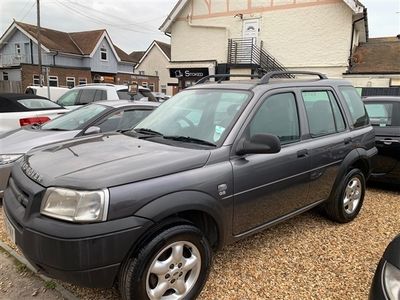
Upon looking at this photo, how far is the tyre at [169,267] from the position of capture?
239 centimetres

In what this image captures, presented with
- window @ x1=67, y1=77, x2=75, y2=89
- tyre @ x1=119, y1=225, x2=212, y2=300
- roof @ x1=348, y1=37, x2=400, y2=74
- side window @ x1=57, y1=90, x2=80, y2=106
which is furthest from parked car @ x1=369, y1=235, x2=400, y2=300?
window @ x1=67, y1=77, x2=75, y2=89

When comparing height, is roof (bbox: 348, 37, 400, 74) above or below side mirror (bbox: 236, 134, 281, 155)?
above

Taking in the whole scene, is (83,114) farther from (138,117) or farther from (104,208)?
(104,208)

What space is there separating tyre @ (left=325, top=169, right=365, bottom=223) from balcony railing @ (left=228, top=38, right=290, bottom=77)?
16.7m

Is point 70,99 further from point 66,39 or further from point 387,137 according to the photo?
point 66,39

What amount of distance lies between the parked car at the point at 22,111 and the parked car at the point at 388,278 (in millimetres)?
6326

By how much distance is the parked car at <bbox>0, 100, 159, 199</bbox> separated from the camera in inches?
184

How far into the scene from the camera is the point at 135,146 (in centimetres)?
301

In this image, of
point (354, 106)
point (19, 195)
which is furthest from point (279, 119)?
point (19, 195)

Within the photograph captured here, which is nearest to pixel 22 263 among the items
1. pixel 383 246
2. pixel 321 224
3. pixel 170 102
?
pixel 170 102

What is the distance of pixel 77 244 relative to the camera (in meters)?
2.19

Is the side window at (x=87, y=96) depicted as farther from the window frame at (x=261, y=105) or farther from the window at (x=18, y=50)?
the window at (x=18, y=50)

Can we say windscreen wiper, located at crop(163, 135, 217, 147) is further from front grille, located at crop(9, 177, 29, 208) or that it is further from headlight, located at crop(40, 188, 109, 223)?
front grille, located at crop(9, 177, 29, 208)

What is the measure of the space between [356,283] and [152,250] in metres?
Answer: 1.96
